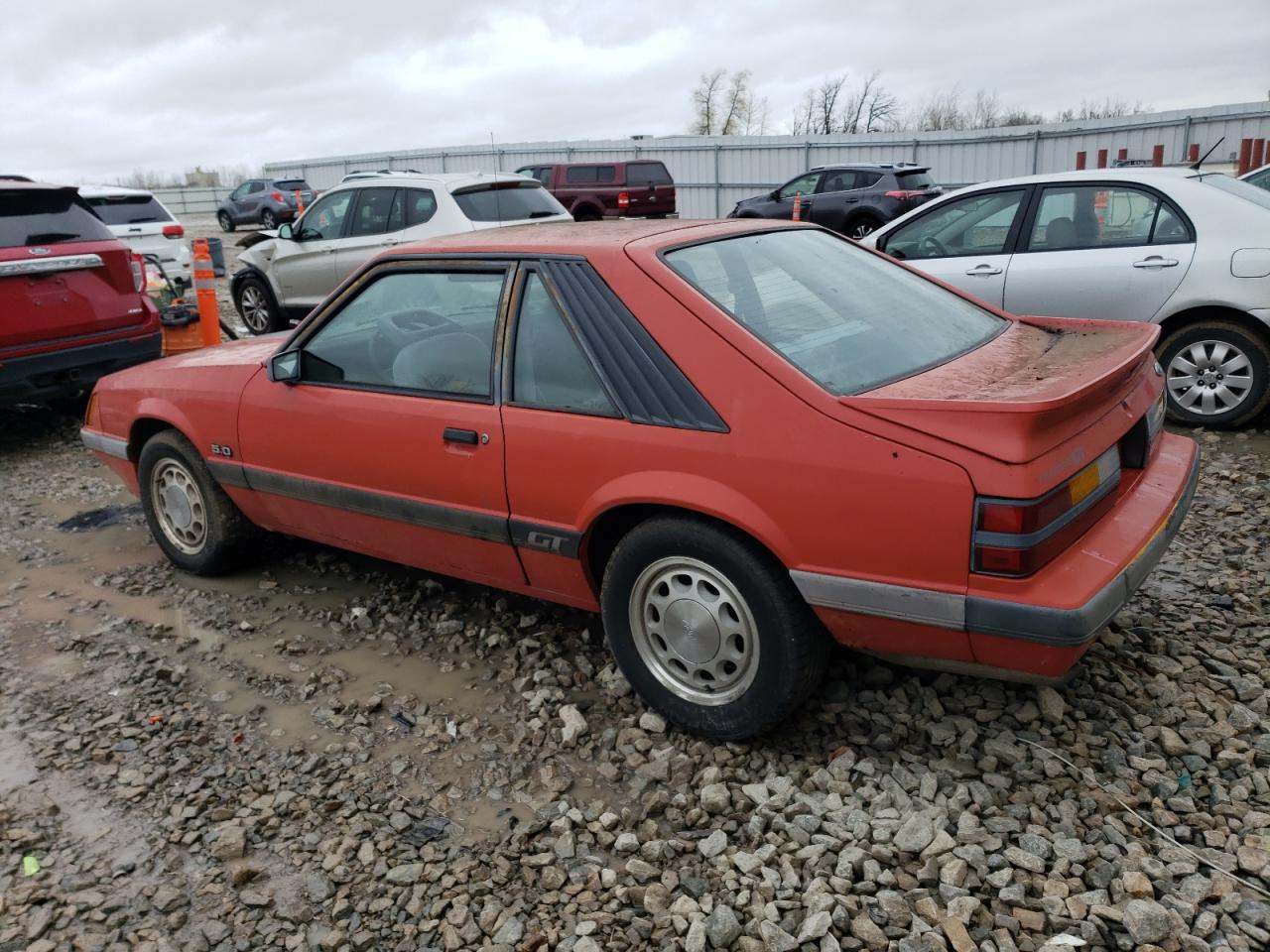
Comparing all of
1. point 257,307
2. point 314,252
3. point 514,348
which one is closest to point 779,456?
point 514,348

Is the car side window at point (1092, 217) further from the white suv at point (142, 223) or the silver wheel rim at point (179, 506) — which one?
the white suv at point (142, 223)

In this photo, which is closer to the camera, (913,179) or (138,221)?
(138,221)

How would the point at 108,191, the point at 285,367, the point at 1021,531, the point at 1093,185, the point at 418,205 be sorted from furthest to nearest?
1. the point at 108,191
2. the point at 418,205
3. the point at 1093,185
4. the point at 285,367
5. the point at 1021,531

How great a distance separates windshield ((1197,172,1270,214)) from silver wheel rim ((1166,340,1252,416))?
93cm

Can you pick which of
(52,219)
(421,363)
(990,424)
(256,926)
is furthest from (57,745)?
(52,219)

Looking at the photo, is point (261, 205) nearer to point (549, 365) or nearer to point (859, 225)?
point (859, 225)

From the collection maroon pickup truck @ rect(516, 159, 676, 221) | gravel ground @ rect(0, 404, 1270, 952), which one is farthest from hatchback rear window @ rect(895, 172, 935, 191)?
gravel ground @ rect(0, 404, 1270, 952)

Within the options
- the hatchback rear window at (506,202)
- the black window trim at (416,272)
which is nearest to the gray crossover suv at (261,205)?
the hatchback rear window at (506,202)

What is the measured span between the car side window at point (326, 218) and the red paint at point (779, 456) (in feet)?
22.5

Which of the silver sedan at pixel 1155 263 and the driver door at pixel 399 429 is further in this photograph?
the silver sedan at pixel 1155 263

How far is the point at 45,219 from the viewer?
693 cm

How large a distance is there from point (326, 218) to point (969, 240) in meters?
6.70

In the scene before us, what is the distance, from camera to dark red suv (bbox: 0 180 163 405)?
21.7 feet

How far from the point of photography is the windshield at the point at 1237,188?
6125 millimetres
